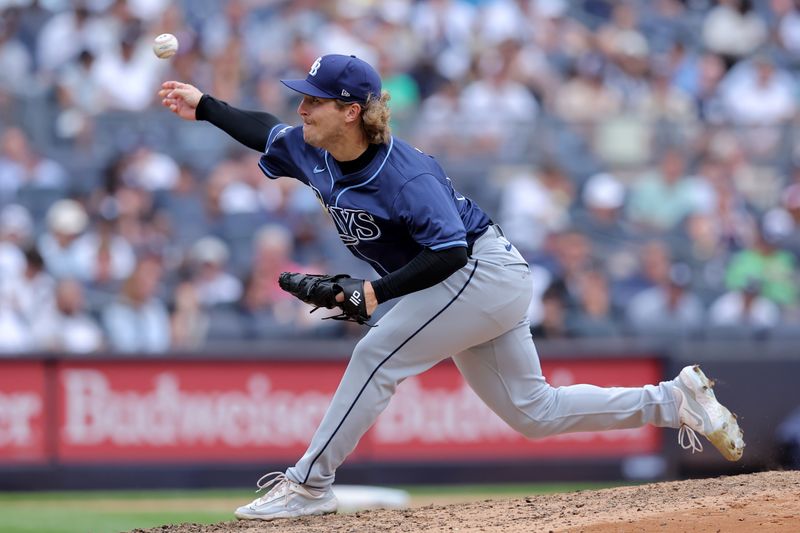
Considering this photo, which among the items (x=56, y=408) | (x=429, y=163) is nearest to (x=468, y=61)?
(x=56, y=408)

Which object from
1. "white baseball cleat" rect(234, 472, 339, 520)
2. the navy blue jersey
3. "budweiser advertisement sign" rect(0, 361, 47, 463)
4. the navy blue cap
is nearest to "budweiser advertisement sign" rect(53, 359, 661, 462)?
"budweiser advertisement sign" rect(0, 361, 47, 463)

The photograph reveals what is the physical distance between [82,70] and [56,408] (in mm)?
3852

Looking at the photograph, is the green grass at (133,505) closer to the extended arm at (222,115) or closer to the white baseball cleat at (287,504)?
the white baseball cleat at (287,504)

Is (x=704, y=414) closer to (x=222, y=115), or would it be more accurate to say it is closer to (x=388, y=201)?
(x=388, y=201)

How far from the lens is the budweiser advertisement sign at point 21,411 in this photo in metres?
9.86

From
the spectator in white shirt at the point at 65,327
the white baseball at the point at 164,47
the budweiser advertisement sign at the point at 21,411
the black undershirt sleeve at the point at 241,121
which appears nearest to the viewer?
the white baseball at the point at 164,47

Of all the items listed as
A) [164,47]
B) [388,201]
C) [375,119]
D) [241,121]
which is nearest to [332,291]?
[388,201]

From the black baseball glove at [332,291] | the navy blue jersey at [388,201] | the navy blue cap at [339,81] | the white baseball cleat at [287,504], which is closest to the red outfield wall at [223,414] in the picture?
the white baseball cleat at [287,504]

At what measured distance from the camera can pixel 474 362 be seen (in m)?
5.64

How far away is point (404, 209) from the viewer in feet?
16.9

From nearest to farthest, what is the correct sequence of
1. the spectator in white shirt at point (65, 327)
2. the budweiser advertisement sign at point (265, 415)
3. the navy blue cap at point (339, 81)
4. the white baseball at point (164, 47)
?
the navy blue cap at point (339, 81)
the white baseball at point (164, 47)
the budweiser advertisement sign at point (265, 415)
the spectator in white shirt at point (65, 327)

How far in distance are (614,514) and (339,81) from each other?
2.09 meters

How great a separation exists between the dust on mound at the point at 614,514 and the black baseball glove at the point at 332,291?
94 centimetres

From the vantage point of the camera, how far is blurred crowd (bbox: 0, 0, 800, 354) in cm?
1080
